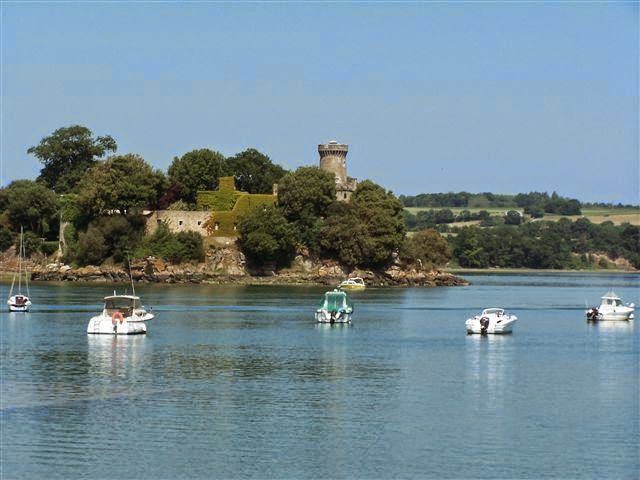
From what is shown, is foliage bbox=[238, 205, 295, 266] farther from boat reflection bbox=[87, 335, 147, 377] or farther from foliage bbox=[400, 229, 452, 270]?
boat reflection bbox=[87, 335, 147, 377]

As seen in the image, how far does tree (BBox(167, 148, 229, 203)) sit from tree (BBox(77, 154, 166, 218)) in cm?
514

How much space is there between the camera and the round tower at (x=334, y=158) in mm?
114438

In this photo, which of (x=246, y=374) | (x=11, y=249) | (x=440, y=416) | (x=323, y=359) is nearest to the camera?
(x=440, y=416)

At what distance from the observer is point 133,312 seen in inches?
2267

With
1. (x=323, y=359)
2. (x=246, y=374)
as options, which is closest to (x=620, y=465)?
(x=246, y=374)

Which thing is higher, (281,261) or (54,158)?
(54,158)

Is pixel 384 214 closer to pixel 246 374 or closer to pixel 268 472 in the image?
pixel 246 374

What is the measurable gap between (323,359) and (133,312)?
14100mm

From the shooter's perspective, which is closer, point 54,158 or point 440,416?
point 440,416

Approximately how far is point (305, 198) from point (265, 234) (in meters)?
5.45

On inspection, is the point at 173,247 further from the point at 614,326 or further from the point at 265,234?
the point at 614,326

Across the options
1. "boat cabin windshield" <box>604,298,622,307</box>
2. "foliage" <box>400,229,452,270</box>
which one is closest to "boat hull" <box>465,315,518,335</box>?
"boat cabin windshield" <box>604,298,622,307</box>

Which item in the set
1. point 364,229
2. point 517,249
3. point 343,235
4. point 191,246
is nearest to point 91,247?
point 191,246

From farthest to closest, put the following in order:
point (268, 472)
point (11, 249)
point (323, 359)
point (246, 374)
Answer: point (11, 249)
point (323, 359)
point (246, 374)
point (268, 472)
